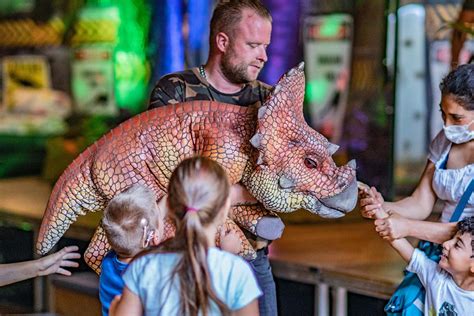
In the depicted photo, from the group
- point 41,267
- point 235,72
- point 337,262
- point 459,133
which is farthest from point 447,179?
point 337,262

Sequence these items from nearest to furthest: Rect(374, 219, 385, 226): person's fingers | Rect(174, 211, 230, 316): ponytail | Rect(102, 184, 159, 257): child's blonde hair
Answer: Rect(174, 211, 230, 316): ponytail < Rect(102, 184, 159, 257): child's blonde hair < Rect(374, 219, 385, 226): person's fingers

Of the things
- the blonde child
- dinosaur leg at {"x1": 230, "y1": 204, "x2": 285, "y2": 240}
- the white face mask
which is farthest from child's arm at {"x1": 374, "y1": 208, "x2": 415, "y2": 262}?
the blonde child

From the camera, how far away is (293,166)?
8.64ft

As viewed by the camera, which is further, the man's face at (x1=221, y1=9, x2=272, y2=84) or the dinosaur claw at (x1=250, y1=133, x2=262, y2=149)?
the man's face at (x1=221, y1=9, x2=272, y2=84)

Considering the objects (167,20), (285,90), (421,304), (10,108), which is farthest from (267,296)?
(10,108)

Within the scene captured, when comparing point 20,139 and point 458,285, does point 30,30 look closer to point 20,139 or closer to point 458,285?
point 20,139

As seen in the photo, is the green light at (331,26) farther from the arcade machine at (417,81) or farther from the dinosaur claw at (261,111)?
the dinosaur claw at (261,111)

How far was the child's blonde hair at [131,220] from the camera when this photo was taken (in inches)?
97.7

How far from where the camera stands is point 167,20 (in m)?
6.93

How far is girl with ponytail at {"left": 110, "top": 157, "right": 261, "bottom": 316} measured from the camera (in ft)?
7.13

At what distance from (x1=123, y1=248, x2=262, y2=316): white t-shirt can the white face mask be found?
1.11m

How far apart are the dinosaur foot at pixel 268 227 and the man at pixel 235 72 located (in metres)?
0.13

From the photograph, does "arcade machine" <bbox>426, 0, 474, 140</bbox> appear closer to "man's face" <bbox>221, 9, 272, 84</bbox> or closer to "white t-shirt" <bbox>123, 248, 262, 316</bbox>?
"man's face" <bbox>221, 9, 272, 84</bbox>

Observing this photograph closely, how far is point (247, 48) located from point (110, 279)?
2.93 feet
